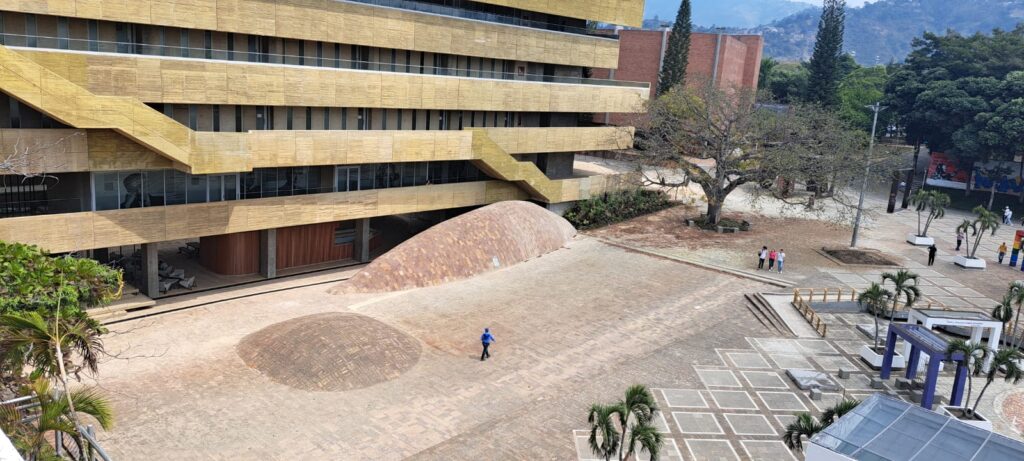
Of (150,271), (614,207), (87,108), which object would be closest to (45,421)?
(87,108)

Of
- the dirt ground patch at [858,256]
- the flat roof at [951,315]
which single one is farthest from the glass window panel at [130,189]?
the dirt ground patch at [858,256]

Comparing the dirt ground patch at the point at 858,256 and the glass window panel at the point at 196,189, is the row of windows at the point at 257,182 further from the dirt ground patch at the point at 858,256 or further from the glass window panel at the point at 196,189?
the dirt ground patch at the point at 858,256

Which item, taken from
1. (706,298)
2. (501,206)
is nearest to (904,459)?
(706,298)

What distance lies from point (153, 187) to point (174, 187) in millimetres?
847

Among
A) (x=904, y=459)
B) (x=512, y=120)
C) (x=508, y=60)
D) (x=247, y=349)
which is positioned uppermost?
(x=508, y=60)

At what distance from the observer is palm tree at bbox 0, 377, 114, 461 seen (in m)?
12.1

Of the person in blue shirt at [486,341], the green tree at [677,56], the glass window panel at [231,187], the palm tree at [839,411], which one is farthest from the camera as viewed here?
the green tree at [677,56]

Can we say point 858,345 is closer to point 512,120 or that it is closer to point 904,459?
point 904,459

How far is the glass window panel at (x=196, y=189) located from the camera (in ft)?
105

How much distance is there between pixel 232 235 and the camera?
3497 centimetres

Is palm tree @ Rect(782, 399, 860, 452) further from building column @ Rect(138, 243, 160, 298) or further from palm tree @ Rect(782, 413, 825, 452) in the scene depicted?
building column @ Rect(138, 243, 160, 298)

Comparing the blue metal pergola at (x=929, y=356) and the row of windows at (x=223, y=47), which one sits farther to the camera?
the row of windows at (x=223, y=47)

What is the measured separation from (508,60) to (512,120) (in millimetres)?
3709

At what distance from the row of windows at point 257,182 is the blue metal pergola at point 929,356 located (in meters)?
24.7
